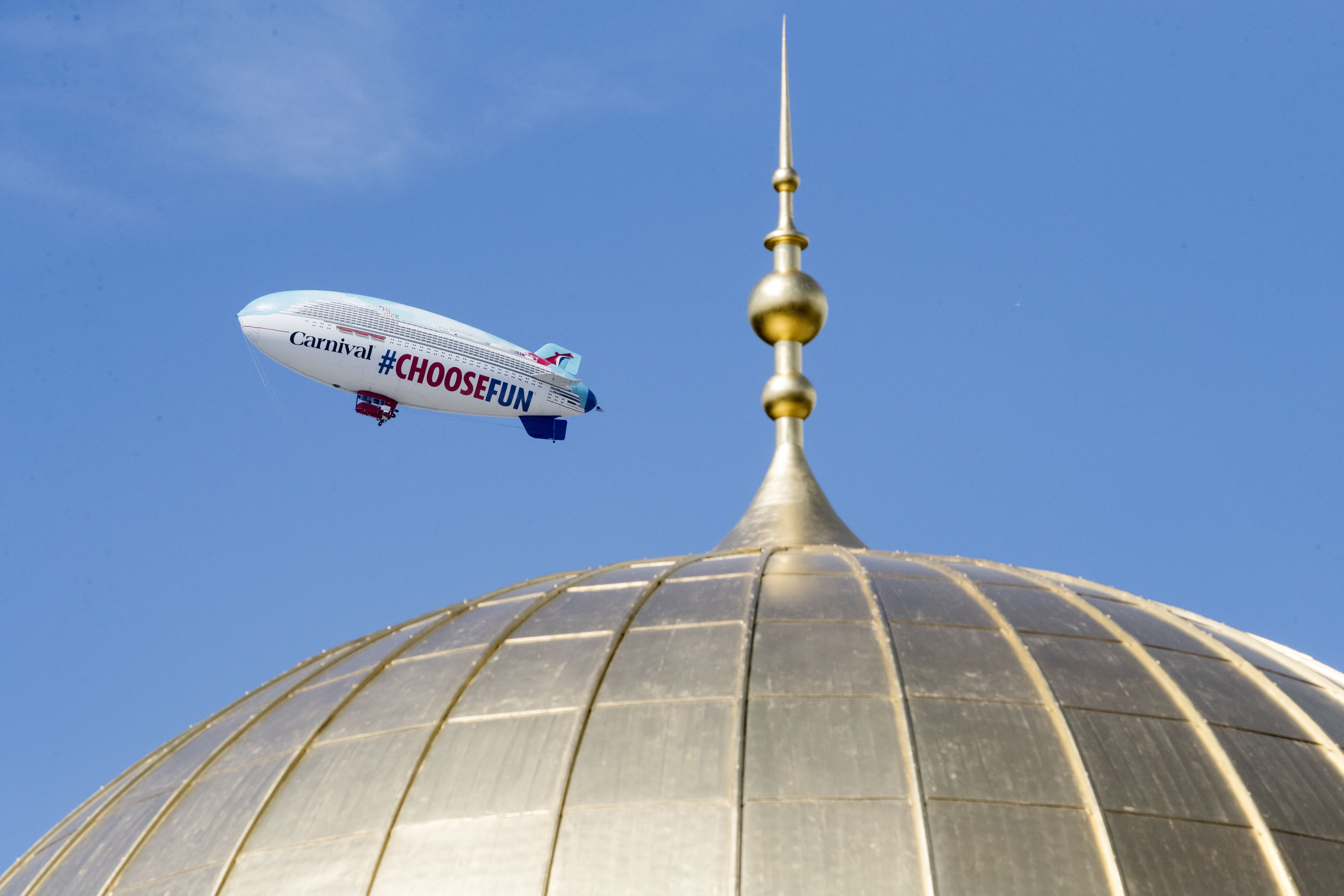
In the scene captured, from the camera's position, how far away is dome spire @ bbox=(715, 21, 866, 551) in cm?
2231

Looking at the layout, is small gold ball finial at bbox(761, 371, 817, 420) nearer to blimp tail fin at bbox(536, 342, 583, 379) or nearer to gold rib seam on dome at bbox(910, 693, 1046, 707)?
gold rib seam on dome at bbox(910, 693, 1046, 707)

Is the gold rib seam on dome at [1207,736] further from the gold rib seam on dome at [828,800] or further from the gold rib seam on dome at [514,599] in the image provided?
the gold rib seam on dome at [514,599]

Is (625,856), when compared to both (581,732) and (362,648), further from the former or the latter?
(362,648)

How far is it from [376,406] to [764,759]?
56.7 metres

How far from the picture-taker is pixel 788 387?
25266 mm

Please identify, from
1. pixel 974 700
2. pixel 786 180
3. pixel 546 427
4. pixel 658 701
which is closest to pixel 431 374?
pixel 546 427

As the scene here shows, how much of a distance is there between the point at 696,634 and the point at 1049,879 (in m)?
4.13

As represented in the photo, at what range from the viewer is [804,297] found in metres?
25.7

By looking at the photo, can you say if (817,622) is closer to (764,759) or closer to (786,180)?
(764,759)

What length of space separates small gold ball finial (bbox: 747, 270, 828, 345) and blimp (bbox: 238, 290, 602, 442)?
4228cm

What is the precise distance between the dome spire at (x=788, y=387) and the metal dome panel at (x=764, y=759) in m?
5.02

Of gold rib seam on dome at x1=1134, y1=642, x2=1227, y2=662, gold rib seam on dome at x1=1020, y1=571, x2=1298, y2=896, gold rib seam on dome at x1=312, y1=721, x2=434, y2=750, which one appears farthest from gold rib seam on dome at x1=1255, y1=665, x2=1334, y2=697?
gold rib seam on dome at x1=312, y1=721, x2=434, y2=750

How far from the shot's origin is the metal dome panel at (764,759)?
12.6 m

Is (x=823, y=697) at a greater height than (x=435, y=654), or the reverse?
(x=435, y=654)
